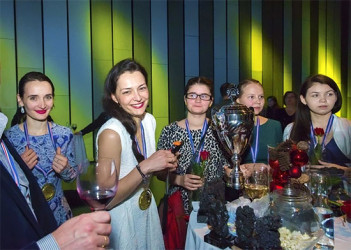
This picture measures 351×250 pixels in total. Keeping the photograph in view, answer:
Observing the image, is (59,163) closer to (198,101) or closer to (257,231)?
(198,101)

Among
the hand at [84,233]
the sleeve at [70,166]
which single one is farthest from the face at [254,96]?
the hand at [84,233]

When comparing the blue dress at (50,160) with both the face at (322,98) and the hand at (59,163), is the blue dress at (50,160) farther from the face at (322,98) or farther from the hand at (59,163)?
the face at (322,98)

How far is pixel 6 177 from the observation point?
1003 mm

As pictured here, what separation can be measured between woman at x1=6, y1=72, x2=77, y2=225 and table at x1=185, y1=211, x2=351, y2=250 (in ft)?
3.81

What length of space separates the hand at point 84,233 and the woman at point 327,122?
2.31 metres

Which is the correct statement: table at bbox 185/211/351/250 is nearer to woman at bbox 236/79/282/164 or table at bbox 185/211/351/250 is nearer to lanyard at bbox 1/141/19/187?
lanyard at bbox 1/141/19/187

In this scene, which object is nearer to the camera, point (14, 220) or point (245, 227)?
point (14, 220)

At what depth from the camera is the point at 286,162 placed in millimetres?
1566

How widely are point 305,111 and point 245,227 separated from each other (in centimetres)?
211

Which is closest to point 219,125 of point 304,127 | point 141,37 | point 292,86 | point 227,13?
point 304,127

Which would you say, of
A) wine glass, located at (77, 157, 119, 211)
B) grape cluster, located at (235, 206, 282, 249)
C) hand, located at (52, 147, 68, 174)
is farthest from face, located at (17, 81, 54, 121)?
grape cluster, located at (235, 206, 282, 249)

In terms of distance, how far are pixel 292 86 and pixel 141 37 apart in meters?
4.94

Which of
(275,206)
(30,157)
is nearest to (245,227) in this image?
(275,206)

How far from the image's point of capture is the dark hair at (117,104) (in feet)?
6.10
